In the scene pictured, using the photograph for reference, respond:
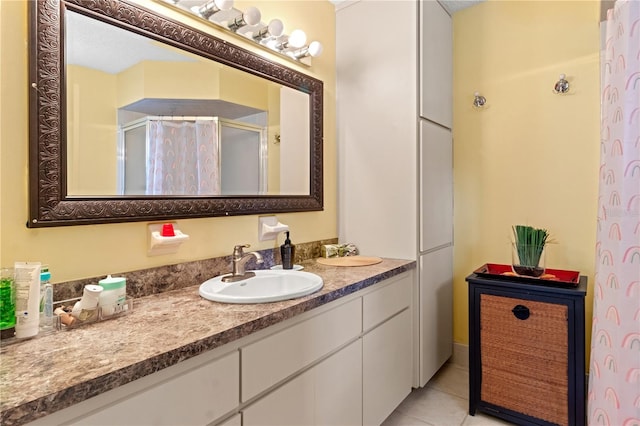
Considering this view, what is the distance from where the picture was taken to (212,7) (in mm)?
1436

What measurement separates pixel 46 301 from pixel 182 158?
673 mm

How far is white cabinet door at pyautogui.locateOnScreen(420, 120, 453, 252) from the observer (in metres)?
2.00

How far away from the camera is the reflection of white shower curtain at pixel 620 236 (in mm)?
1145

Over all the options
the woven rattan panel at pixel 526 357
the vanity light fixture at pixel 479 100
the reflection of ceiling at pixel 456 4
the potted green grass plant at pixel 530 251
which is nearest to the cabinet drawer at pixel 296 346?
the woven rattan panel at pixel 526 357

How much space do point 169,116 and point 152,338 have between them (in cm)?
→ 87

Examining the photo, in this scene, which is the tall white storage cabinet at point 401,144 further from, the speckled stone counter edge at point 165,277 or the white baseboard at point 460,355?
the speckled stone counter edge at point 165,277

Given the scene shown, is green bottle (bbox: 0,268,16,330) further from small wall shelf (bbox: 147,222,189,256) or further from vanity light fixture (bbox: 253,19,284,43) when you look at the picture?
vanity light fixture (bbox: 253,19,284,43)

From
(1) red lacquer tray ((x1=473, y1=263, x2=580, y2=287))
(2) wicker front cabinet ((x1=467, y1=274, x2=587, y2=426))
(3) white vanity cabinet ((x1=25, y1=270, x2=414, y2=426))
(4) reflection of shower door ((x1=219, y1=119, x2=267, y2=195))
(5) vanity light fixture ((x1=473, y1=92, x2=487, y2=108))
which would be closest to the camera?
(3) white vanity cabinet ((x1=25, y1=270, x2=414, y2=426))

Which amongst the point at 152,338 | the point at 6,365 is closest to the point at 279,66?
the point at 152,338

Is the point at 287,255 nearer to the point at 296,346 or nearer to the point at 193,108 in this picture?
the point at 296,346

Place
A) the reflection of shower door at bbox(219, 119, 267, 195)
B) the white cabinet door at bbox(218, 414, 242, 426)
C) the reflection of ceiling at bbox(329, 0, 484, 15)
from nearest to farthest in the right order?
1. the white cabinet door at bbox(218, 414, 242, 426)
2. the reflection of shower door at bbox(219, 119, 267, 195)
3. the reflection of ceiling at bbox(329, 0, 484, 15)

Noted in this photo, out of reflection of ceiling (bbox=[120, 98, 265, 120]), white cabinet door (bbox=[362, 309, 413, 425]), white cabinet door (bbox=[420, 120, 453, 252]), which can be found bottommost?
white cabinet door (bbox=[362, 309, 413, 425])

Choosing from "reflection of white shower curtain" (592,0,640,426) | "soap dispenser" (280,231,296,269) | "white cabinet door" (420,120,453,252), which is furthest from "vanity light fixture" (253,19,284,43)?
"reflection of white shower curtain" (592,0,640,426)

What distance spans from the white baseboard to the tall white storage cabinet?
0.16 metres
